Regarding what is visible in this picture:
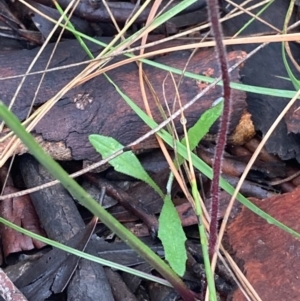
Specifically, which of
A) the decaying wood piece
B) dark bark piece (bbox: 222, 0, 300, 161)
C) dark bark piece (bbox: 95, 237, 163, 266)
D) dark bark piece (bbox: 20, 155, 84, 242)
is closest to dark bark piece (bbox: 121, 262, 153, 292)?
dark bark piece (bbox: 95, 237, 163, 266)

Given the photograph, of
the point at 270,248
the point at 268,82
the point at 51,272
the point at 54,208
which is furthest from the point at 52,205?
the point at 268,82

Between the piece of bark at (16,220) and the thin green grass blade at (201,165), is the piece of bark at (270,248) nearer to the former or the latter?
the thin green grass blade at (201,165)

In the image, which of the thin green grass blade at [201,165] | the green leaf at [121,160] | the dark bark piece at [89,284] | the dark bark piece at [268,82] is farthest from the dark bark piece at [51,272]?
the dark bark piece at [268,82]

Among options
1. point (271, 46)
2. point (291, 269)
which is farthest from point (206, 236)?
point (271, 46)

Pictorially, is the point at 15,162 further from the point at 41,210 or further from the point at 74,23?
the point at 74,23

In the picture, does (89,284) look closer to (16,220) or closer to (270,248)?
(16,220)

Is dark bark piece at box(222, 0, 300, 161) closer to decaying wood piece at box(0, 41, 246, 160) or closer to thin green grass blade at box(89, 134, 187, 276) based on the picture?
decaying wood piece at box(0, 41, 246, 160)

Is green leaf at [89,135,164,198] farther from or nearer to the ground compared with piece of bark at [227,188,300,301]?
farther from the ground
